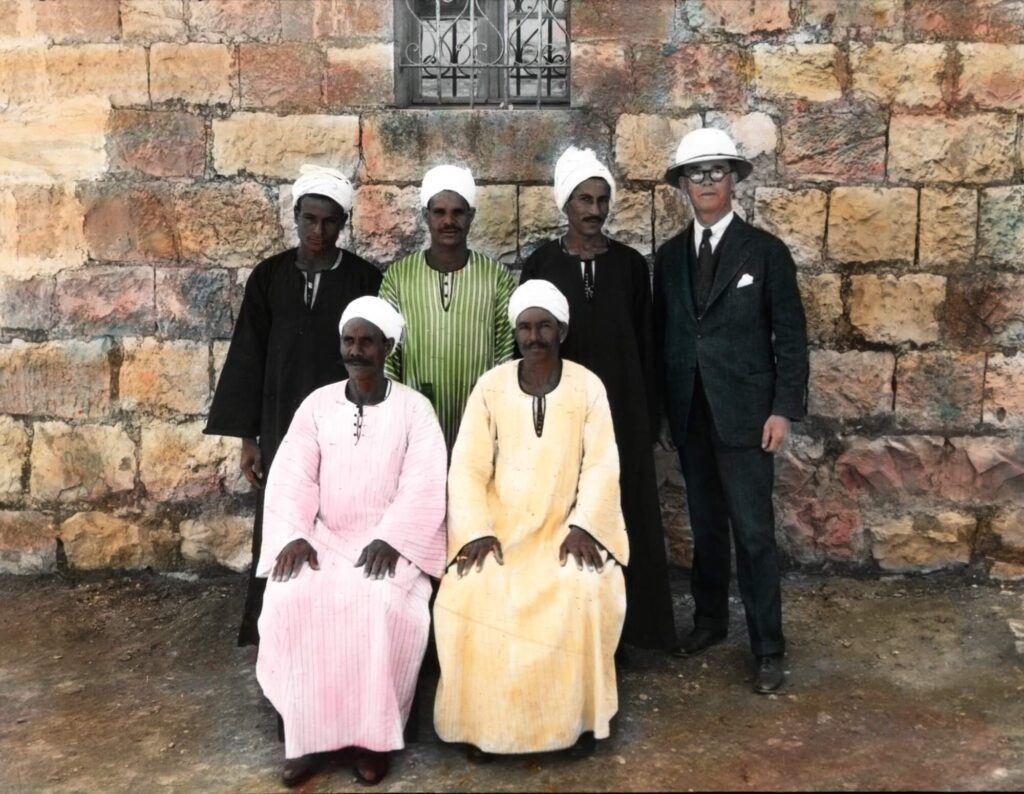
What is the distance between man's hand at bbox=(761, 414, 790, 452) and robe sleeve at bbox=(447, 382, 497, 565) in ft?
3.21

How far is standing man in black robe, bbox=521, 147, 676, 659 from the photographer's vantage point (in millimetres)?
4027

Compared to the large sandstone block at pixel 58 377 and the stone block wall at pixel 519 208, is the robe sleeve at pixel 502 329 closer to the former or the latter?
the stone block wall at pixel 519 208

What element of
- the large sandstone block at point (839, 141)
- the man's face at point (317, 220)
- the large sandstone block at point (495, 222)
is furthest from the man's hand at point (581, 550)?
the large sandstone block at point (839, 141)

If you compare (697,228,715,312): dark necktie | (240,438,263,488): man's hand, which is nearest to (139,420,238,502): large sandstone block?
(240,438,263,488): man's hand

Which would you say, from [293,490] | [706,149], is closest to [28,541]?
[293,490]

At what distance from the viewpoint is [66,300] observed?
498cm

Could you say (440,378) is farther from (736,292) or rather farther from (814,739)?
(814,739)

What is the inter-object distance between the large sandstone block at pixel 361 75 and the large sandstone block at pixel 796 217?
1687mm

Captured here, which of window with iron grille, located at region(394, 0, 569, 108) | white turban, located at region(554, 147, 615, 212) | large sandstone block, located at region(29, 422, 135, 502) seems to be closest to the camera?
white turban, located at region(554, 147, 615, 212)

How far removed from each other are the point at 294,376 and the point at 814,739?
7.37ft

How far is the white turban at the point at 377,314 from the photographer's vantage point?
3.70m

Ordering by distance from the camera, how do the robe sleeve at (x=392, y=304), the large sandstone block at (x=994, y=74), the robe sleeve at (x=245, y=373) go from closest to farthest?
the robe sleeve at (x=392, y=304) → the robe sleeve at (x=245, y=373) → the large sandstone block at (x=994, y=74)

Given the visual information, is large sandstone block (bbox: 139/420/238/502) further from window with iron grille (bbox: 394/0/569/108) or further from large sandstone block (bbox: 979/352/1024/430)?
large sandstone block (bbox: 979/352/1024/430)

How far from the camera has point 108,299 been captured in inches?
195
